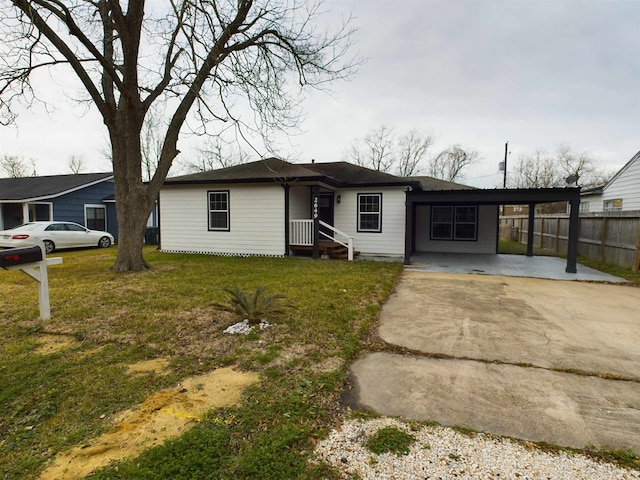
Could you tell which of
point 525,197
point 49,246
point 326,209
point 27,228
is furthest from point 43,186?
point 525,197

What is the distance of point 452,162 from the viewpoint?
1443 inches

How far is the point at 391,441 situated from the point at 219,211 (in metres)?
11.0

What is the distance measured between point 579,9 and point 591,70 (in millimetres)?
4196

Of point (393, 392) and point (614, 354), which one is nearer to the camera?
point (393, 392)

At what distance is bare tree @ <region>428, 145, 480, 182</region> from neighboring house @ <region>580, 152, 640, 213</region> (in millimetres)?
20496

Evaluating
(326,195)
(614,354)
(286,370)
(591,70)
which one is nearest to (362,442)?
(286,370)

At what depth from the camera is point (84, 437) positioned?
2.26 meters

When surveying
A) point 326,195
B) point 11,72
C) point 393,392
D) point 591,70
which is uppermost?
point 591,70

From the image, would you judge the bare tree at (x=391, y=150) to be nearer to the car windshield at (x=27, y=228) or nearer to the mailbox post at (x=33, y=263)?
the car windshield at (x=27, y=228)

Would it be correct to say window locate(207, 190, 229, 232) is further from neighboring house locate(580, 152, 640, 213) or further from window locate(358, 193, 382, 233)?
neighboring house locate(580, 152, 640, 213)

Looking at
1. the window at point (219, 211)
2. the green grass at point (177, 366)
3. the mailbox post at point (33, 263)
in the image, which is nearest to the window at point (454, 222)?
the green grass at point (177, 366)

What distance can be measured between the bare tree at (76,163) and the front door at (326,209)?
110 feet

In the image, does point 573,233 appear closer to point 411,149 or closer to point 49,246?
point 49,246

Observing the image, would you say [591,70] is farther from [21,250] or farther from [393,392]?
[21,250]
